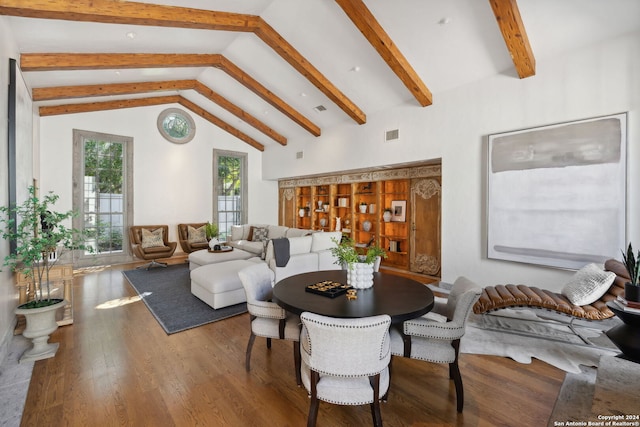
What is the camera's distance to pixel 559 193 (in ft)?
12.2

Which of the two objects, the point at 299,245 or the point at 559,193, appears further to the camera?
the point at 299,245

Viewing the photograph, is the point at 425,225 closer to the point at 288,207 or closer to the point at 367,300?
the point at 367,300

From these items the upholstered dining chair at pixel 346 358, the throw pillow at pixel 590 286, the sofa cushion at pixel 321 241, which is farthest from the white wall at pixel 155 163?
the throw pillow at pixel 590 286

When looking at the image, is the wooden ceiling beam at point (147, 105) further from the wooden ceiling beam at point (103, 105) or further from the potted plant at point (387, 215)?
the potted plant at point (387, 215)

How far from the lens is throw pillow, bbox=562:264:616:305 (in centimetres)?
287

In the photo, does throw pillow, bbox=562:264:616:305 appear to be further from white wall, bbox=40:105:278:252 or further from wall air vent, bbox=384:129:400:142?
white wall, bbox=40:105:278:252

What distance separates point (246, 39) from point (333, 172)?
338 cm

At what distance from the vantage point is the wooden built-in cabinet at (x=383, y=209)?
5898mm

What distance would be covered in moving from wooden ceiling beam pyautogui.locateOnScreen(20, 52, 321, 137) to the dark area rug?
11.5ft

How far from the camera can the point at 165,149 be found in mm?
7734

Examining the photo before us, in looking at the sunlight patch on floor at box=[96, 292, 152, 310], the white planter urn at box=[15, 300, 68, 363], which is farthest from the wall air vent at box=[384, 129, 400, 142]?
the white planter urn at box=[15, 300, 68, 363]

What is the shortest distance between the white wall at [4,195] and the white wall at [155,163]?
3.89 m

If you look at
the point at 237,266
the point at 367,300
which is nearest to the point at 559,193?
the point at 367,300

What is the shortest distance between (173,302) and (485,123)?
531cm
